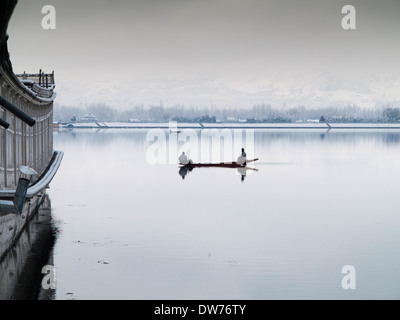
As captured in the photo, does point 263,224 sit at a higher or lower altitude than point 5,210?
lower

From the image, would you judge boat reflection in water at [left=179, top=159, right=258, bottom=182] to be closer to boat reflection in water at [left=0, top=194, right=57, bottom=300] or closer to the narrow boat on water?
the narrow boat on water

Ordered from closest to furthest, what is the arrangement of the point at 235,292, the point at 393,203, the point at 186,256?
1. the point at 235,292
2. the point at 186,256
3. the point at 393,203

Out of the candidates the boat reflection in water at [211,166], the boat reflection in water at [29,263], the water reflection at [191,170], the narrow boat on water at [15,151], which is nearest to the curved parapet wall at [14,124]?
the narrow boat on water at [15,151]

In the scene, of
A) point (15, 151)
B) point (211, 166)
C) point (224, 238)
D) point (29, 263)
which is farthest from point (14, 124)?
point (211, 166)

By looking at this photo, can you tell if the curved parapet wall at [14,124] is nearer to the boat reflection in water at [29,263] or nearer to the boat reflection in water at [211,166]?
the boat reflection in water at [29,263]

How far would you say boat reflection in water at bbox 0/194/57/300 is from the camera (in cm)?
1880

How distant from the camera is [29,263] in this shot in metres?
22.4

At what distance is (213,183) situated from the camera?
188ft

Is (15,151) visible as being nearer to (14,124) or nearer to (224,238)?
(14,124)

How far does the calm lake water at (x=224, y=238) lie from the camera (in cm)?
2039

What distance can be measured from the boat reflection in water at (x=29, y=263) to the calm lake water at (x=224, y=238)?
449 mm
